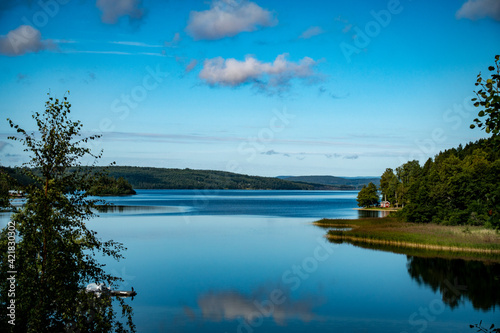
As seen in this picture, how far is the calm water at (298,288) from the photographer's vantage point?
24.0 m

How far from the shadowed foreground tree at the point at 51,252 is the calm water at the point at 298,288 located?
36.0 feet

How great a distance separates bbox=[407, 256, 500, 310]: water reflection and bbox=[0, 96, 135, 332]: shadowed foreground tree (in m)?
23.6

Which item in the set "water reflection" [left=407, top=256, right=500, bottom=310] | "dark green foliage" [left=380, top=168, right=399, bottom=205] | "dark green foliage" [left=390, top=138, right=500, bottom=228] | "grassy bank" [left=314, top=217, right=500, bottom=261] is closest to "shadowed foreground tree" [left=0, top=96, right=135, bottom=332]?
→ "water reflection" [left=407, top=256, right=500, bottom=310]

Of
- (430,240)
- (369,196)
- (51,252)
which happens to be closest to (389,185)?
(369,196)

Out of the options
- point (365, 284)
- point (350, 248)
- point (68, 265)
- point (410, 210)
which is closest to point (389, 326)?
point (365, 284)

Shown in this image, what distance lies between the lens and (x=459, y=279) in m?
32.7

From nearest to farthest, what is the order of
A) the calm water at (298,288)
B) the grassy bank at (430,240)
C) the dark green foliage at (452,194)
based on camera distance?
the calm water at (298,288) < the grassy bank at (430,240) < the dark green foliage at (452,194)

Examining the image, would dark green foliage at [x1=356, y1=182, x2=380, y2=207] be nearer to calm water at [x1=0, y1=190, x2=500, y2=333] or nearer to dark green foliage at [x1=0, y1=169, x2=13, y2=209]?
calm water at [x1=0, y1=190, x2=500, y2=333]

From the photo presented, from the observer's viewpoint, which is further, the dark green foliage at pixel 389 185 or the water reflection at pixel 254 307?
the dark green foliage at pixel 389 185

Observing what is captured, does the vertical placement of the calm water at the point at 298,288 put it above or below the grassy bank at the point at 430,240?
below

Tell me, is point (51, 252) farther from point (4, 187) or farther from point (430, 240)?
point (430, 240)

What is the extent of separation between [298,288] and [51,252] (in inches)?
864

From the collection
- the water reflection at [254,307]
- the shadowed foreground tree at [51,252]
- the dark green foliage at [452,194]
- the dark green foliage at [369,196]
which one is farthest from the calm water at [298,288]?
the dark green foliage at [369,196]

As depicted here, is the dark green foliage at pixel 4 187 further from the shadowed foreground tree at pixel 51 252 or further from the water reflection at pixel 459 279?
the water reflection at pixel 459 279
